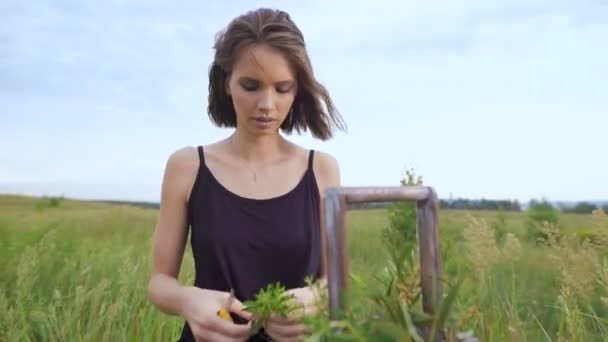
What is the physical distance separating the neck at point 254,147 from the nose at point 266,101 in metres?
0.22

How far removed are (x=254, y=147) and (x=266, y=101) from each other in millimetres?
272

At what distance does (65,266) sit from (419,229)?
3.83 metres

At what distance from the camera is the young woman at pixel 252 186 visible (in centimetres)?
193

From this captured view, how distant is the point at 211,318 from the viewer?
153cm

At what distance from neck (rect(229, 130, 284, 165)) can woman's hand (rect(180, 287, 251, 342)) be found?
1.88ft

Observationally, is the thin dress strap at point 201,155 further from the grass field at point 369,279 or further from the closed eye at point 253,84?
the grass field at point 369,279

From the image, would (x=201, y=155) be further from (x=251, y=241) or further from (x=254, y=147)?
(x=251, y=241)

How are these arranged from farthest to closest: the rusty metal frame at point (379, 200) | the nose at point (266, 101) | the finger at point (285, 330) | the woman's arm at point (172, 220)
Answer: the woman's arm at point (172, 220) < the nose at point (266, 101) < the finger at point (285, 330) < the rusty metal frame at point (379, 200)

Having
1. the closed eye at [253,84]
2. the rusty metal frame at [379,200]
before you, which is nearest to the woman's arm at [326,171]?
the closed eye at [253,84]

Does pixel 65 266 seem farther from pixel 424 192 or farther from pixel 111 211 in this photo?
pixel 111 211

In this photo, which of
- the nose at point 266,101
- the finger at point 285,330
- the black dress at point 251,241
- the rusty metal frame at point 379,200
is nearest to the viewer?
the rusty metal frame at point 379,200

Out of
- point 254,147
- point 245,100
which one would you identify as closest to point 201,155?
point 254,147

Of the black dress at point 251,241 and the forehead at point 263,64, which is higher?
the forehead at point 263,64

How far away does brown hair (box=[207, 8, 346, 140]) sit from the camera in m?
2.00
